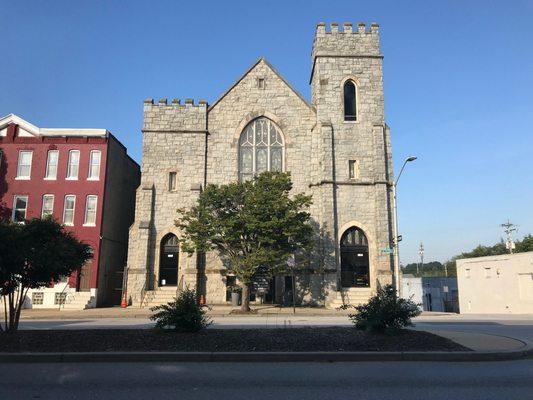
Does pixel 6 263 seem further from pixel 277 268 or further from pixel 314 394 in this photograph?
pixel 277 268

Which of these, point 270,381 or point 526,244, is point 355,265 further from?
point 526,244

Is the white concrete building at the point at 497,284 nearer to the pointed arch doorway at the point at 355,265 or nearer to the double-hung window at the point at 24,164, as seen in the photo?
the pointed arch doorway at the point at 355,265

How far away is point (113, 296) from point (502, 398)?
28854 millimetres

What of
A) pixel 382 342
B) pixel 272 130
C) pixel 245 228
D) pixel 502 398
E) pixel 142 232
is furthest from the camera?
pixel 272 130

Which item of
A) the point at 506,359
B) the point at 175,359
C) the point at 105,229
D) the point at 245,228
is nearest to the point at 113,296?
the point at 105,229

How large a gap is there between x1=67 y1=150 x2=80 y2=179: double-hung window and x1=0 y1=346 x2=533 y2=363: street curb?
2312cm

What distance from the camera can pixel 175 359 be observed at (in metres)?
8.93

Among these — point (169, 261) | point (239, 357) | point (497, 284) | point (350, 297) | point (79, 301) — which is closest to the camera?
point (239, 357)

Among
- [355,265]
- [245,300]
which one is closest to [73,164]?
[245,300]

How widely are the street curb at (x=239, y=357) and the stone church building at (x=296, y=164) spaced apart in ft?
59.0

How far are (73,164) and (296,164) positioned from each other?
15.0 m

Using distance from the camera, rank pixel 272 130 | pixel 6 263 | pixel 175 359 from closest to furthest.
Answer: pixel 175 359
pixel 6 263
pixel 272 130

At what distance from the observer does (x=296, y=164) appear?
99.1 feet

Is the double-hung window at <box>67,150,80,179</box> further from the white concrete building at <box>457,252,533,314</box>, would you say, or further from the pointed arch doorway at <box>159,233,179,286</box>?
the white concrete building at <box>457,252,533,314</box>
